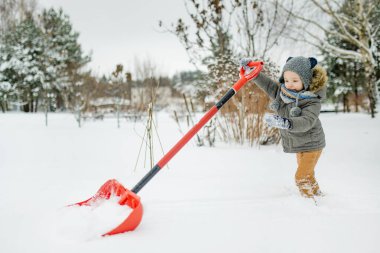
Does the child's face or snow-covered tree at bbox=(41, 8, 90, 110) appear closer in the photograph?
the child's face

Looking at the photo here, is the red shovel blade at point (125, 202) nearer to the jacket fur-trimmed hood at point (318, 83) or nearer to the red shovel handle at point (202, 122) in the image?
the red shovel handle at point (202, 122)

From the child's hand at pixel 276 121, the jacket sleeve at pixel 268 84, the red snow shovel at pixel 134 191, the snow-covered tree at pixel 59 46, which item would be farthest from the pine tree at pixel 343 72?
the red snow shovel at pixel 134 191

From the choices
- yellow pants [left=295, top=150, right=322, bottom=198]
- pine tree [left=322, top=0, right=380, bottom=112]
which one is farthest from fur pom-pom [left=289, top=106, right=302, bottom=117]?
pine tree [left=322, top=0, right=380, bottom=112]

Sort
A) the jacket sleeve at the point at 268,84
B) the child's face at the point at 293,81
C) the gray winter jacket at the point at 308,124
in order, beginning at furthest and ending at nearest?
the jacket sleeve at the point at 268,84
the child's face at the point at 293,81
the gray winter jacket at the point at 308,124

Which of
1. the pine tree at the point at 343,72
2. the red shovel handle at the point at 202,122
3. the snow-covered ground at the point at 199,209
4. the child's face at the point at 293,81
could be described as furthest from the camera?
the pine tree at the point at 343,72

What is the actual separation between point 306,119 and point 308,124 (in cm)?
3

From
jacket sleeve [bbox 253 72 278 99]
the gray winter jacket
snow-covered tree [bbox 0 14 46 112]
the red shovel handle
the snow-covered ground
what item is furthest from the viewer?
snow-covered tree [bbox 0 14 46 112]

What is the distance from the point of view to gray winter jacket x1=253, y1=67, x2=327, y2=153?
181cm

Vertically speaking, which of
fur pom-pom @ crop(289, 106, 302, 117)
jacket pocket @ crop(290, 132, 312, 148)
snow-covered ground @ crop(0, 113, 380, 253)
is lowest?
snow-covered ground @ crop(0, 113, 380, 253)

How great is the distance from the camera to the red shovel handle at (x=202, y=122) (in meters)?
1.70

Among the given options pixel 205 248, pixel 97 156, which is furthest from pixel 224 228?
pixel 97 156

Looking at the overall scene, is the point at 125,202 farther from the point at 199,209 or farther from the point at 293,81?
the point at 293,81

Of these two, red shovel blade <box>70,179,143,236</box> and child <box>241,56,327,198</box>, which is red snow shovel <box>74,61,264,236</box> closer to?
red shovel blade <box>70,179,143,236</box>

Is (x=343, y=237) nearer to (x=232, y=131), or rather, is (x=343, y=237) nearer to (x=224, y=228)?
(x=224, y=228)
